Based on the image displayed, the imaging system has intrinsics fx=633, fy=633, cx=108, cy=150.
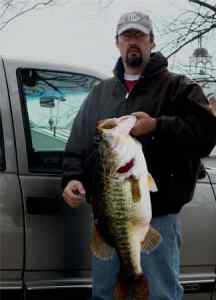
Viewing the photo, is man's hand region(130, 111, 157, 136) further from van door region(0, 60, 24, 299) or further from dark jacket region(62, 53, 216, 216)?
van door region(0, 60, 24, 299)

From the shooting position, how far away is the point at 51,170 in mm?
3365

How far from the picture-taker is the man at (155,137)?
9.32 ft

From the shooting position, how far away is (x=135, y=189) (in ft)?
8.50

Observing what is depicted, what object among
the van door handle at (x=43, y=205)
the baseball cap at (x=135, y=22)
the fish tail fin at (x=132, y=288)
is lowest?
the fish tail fin at (x=132, y=288)

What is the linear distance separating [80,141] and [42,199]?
0.39 metres

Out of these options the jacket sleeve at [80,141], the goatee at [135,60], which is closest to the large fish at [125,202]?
the jacket sleeve at [80,141]

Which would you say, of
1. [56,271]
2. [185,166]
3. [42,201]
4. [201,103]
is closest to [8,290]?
[56,271]

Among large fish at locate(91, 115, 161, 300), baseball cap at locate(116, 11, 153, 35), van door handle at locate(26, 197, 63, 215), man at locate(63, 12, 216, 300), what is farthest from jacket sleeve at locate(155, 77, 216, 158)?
van door handle at locate(26, 197, 63, 215)

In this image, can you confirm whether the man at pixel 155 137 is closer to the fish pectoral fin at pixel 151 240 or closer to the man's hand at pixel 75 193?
the man's hand at pixel 75 193

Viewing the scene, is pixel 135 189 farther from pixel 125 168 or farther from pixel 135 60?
pixel 135 60

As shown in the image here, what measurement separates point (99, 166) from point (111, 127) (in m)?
0.18

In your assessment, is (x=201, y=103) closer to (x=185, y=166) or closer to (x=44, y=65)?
(x=185, y=166)

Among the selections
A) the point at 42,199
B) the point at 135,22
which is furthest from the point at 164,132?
the point at 42,199

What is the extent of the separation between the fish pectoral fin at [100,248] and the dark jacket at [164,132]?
0.24 m
